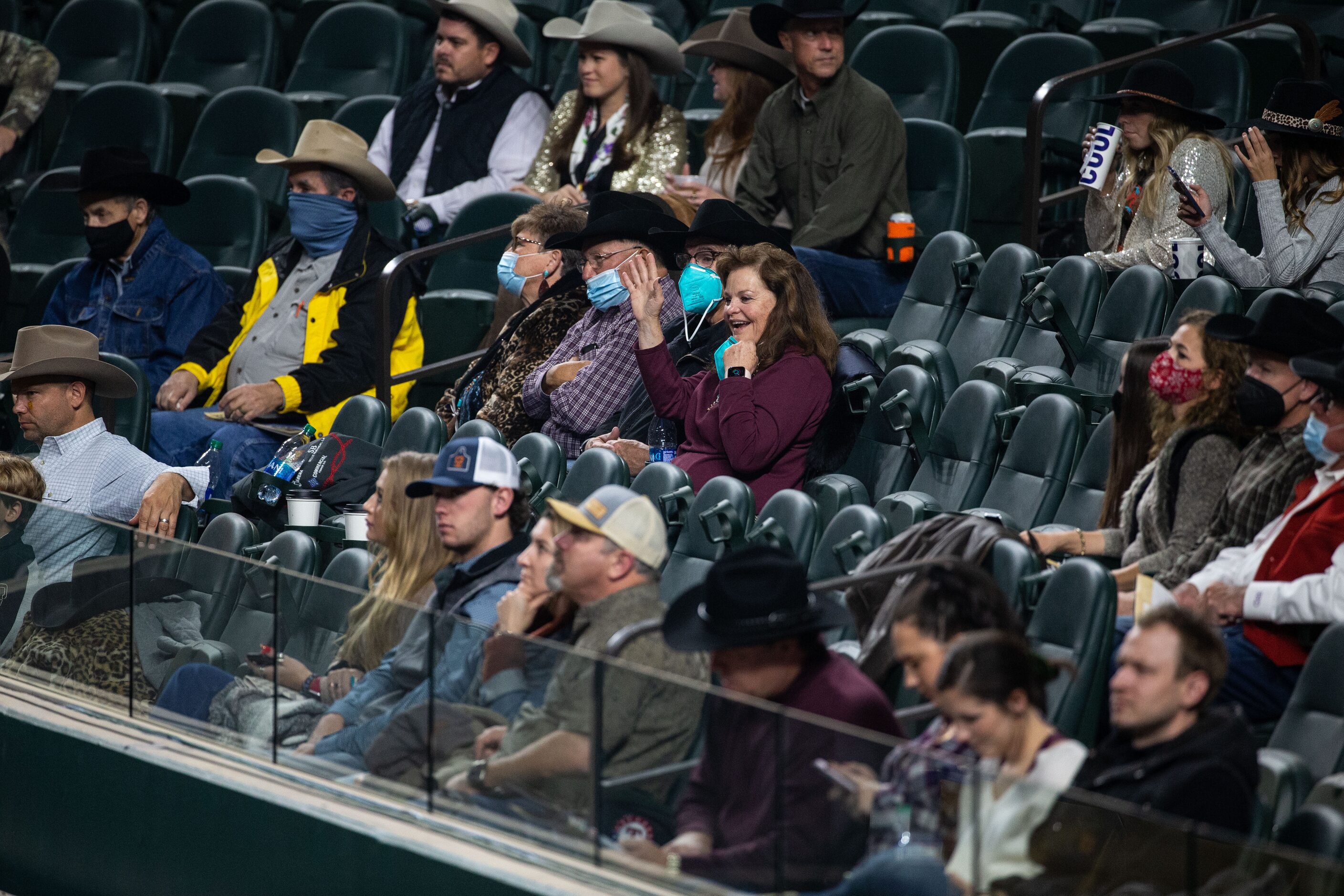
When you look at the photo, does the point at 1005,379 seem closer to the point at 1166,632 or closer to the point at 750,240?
the point at 750,240

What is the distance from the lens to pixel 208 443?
6.21 m

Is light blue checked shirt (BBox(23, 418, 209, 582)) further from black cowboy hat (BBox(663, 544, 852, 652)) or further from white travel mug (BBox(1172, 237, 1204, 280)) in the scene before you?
white travel mug (BBox(1172, 237, 1204, 280))

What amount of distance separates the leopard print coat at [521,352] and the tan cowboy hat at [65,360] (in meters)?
1.07

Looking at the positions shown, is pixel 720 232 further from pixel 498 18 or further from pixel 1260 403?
pixel 498 18

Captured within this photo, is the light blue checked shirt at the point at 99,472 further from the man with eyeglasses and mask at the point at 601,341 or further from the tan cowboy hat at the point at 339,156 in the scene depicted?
the tan cowboy hat at the point at 339,156

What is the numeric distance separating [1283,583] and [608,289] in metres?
2.40

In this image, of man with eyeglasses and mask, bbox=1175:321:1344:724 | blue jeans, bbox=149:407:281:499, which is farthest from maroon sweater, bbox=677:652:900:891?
blue jeans, bbox=149:407:281:499

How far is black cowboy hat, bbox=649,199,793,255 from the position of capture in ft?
17.3

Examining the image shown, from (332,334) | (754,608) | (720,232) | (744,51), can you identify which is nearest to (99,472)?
(332,334)

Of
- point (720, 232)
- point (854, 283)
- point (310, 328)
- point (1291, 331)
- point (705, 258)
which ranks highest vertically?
point (1291, 331)

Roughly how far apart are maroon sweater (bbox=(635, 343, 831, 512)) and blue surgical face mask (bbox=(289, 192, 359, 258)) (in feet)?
6.32

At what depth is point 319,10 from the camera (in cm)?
898

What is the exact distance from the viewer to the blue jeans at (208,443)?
19.7 feet

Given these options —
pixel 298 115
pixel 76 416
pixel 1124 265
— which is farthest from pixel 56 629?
pixel 298 115
